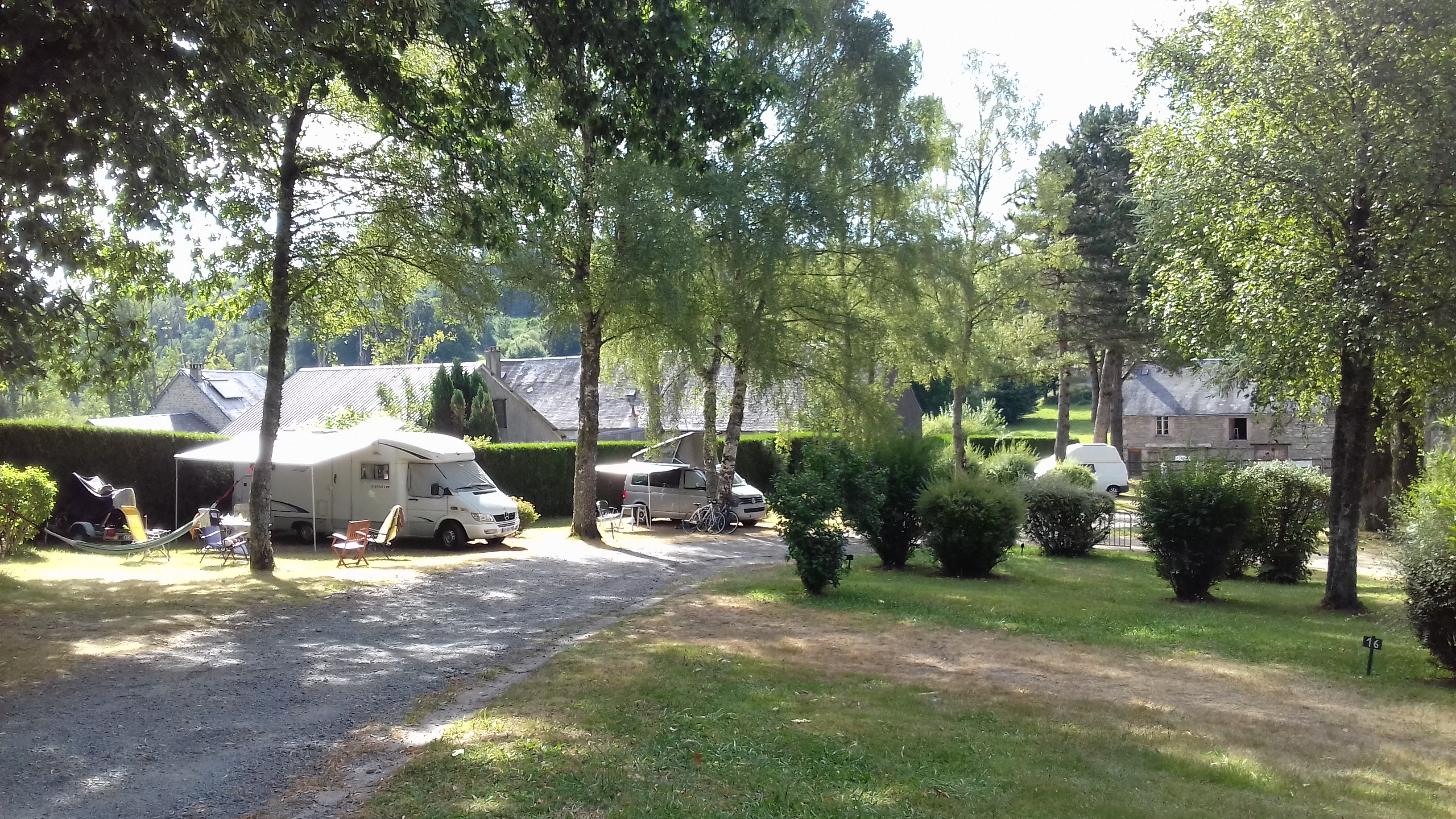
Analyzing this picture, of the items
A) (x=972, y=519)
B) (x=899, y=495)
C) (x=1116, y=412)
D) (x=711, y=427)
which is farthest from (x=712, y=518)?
(x=1116, y=412)

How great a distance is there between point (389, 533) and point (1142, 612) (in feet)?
42.3

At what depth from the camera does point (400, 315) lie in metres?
17.0

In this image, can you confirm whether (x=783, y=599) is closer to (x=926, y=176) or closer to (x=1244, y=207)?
(x=1244, y=207)

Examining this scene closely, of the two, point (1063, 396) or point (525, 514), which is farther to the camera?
point (1063, 396)

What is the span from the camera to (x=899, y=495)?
17.2 meters

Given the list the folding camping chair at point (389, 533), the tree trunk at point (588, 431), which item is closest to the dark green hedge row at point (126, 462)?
the folding camping chair at point (389, 533)

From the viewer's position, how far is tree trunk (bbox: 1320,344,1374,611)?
14.0 m

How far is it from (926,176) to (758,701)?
21703mm

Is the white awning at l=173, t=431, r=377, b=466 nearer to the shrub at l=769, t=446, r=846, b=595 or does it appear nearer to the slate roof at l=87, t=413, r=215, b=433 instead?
the shrub at l=769, t=446, r=846, b=595

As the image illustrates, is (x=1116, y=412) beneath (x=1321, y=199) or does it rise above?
beneath

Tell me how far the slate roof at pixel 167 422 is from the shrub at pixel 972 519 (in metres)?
32.6

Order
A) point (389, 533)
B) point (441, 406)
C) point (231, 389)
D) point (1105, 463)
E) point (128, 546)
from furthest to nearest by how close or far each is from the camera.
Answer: point (231, 389) < point (1105, 463) < point (441, 406) < point (389, 533) < point (128, 546)

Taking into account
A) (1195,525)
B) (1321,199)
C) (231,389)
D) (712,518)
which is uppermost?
(1321,199)

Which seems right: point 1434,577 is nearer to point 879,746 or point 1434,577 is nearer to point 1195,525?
point 1195,525
